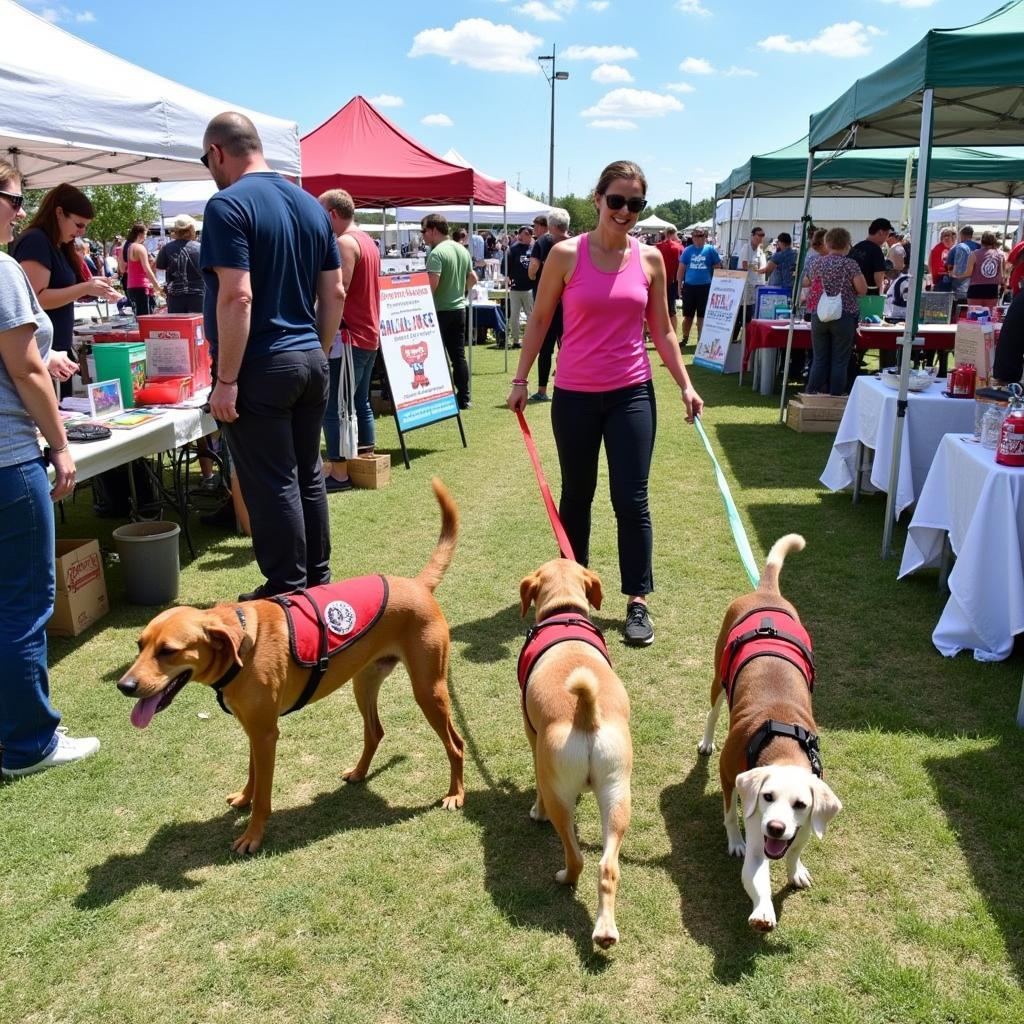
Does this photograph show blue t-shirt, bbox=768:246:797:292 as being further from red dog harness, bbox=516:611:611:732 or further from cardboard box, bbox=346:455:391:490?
red dog harness, bbox=516:611:611:732

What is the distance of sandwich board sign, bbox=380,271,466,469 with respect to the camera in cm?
781

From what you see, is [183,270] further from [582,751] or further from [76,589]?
[582,751]

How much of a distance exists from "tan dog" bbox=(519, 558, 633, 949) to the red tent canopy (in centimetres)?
911

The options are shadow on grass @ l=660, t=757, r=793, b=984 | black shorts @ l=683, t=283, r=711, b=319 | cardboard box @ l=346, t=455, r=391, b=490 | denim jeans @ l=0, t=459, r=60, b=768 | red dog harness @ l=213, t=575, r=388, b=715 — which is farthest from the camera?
black shorts @ l=683, t=283, r=711, b=319

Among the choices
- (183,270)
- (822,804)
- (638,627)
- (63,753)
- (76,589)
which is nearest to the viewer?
(822,804)

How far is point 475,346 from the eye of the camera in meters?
17.2

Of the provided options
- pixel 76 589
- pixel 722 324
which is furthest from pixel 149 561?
pixel 722 324

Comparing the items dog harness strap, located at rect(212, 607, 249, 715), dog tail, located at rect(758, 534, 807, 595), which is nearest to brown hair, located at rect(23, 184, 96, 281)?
dog harness strap, located at rect(212, 607, 249, 715)

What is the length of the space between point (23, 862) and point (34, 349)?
1682mm

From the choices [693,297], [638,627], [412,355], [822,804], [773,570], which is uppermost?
[693,297]

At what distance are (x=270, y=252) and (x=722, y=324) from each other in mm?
10956

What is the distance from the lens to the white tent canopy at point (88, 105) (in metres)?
4.44

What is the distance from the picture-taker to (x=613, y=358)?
13.0 feet

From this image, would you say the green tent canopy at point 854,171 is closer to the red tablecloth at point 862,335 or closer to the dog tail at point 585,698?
the red tablecloth at point 862,335
